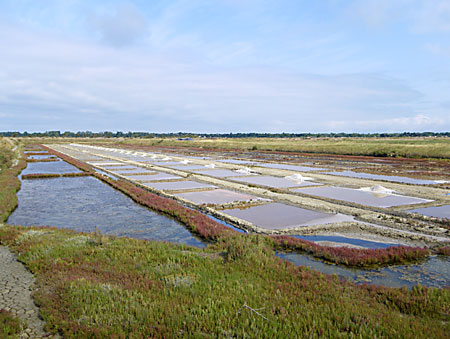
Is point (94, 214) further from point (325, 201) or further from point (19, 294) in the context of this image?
point (325, 201)

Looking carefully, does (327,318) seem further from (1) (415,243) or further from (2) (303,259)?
(1) (415,243)

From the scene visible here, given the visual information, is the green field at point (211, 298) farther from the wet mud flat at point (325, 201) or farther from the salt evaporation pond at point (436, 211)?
the salt evaporation pond at point (436, 211)

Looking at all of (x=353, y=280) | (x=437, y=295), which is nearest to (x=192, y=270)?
(x=353, y=280)

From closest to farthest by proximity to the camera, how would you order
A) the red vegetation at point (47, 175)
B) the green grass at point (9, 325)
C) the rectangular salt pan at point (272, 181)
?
the green grass at point (9, 325)
the rectangular salt pan at point (272, 181)
the red vegetation at point (47, 175)

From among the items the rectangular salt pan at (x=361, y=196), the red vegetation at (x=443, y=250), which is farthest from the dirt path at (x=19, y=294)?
the rectangular salt pan at (x=361, y=196)

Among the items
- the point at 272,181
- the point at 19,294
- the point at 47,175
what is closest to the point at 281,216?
the point at 19,294

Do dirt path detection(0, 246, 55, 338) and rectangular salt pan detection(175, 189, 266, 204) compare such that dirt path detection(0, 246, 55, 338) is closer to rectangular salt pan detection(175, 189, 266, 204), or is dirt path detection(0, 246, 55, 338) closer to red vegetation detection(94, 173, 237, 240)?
red vegetation detection(94, 173, 237, 240)
